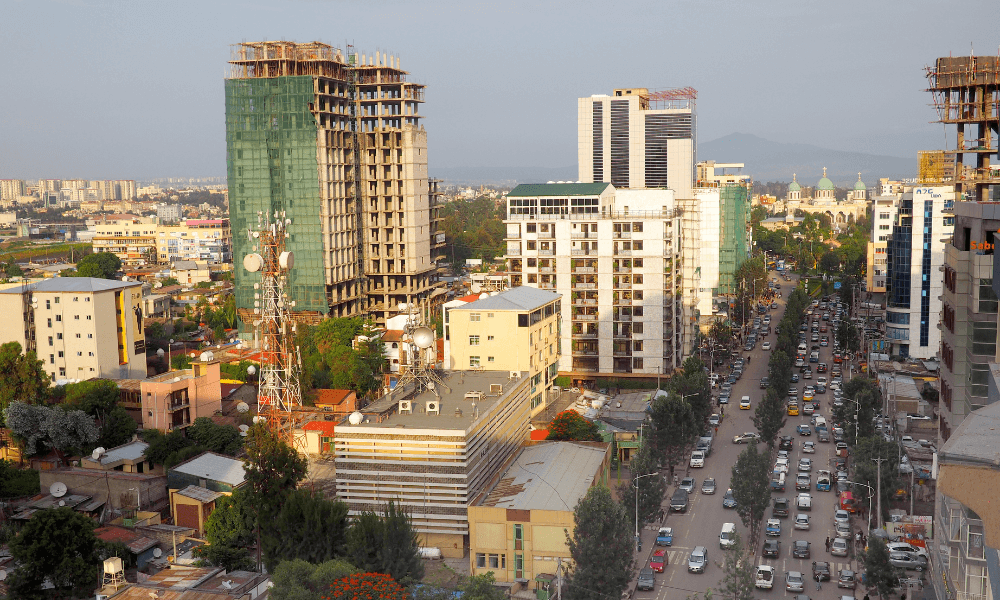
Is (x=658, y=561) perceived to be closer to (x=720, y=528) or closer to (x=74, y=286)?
(x=720, y=528)

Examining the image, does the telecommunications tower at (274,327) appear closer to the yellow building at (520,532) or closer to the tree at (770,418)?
the yellow building at (520,532)

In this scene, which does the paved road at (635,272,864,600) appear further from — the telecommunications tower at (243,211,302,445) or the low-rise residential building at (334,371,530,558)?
the telecommunications tower at (243,211,302,445)

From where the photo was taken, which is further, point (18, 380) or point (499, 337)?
point (499, 337)

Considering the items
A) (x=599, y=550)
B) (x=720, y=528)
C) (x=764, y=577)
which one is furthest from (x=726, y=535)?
(x=599, y=550)

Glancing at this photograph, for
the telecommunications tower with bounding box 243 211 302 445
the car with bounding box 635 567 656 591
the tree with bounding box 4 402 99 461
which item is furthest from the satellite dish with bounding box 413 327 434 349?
the tree with bounding box 4 402 99 461

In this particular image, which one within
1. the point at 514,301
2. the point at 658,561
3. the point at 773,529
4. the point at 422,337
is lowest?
the point at 773,529
